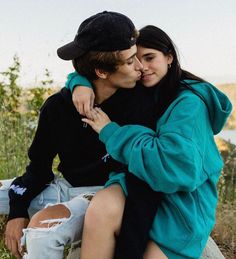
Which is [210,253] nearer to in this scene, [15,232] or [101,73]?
[15,232]

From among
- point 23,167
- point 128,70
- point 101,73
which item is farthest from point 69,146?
point 23,167

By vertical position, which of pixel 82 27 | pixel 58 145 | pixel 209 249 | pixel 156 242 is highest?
pixel 82 27

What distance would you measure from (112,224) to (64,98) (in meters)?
0.87

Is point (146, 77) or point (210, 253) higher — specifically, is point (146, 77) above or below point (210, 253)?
above

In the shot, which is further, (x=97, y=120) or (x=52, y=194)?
(x=52, y=194)

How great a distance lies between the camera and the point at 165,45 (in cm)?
309

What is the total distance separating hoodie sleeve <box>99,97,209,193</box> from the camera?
2650 mm

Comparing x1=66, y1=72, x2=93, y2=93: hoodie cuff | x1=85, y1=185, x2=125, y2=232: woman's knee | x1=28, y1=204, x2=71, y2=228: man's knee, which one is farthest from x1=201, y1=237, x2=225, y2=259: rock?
x1=66, y1=72, x2=93, y2=93: hoodie cuff

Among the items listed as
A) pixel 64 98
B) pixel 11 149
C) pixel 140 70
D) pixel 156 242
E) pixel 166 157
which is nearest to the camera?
pixel 166 157

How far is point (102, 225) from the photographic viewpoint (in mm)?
2693

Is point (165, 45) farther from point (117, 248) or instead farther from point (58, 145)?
point (117, 248)

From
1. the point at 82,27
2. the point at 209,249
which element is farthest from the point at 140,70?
the point at 209,249

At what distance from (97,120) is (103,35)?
449 mm

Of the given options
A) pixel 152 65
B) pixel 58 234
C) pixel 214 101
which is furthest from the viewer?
pixel 152 65
